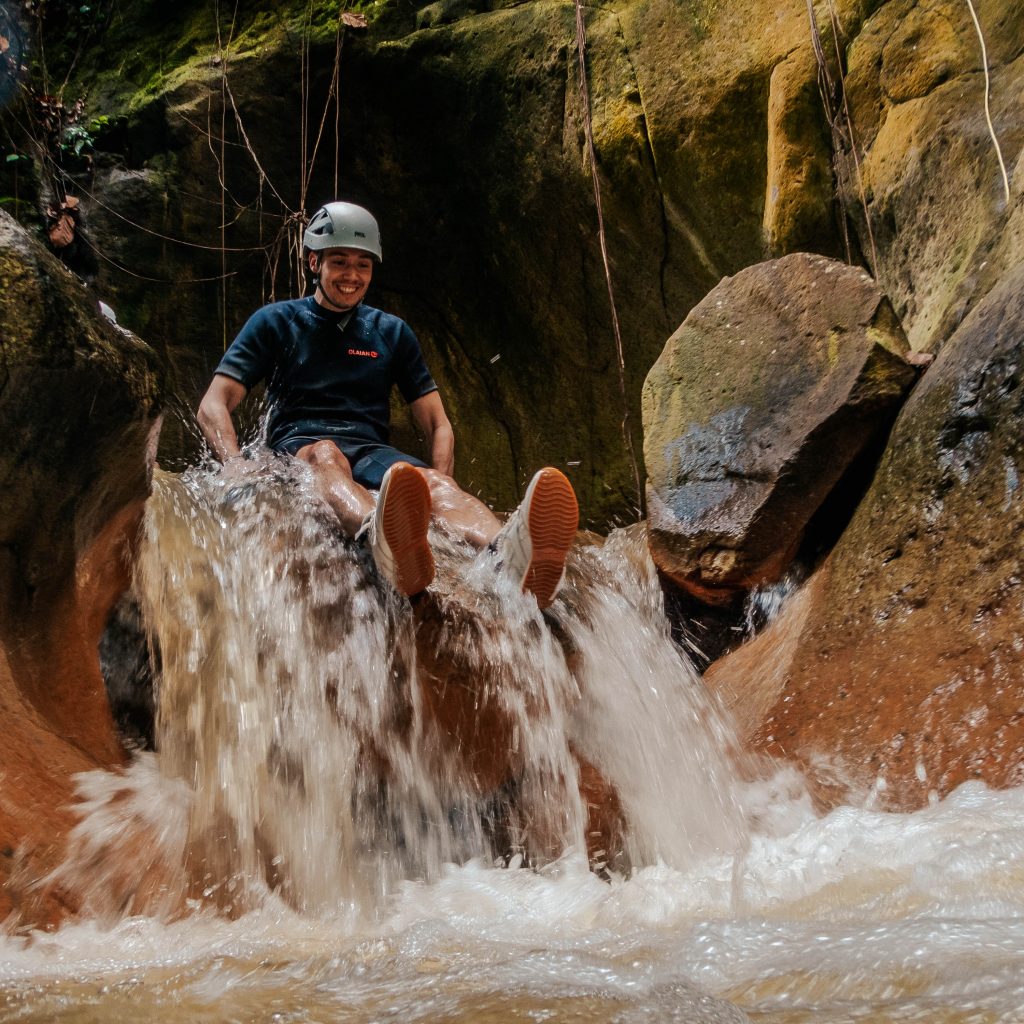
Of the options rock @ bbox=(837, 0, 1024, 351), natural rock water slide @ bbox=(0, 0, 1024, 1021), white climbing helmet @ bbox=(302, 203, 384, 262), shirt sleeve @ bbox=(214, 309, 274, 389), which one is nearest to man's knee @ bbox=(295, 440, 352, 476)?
natural rock water slide @ bbox=(0, 0, 1024, 1021)

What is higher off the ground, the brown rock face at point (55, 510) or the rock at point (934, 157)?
the rock at point (934, 157)

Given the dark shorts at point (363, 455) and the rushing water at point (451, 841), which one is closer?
the rushing water at point (451, 841)

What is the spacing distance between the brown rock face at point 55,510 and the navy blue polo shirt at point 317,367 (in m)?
1.02

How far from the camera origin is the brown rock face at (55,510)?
2.23 meters

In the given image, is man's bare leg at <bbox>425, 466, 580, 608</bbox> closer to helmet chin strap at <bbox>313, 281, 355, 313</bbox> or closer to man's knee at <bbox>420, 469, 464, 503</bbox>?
man's knee at <bbox>420, 469, 464, 503</bbox>

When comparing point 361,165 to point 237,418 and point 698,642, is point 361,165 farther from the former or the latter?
point 698,642

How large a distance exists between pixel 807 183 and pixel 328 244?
227 cm

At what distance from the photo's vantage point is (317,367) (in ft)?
12.7

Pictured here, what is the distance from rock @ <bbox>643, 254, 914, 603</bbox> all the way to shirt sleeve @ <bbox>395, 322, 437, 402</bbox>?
99cm

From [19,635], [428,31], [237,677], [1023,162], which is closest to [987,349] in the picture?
[1023,162]

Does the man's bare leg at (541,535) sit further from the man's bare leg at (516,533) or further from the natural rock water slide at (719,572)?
the natural rock water slide at (719,572)

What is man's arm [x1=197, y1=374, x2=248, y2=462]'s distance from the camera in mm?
3613

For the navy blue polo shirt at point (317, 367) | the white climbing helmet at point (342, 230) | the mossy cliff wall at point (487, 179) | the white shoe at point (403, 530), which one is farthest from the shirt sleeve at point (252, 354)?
the mossy cliff wall at point (487, 179)

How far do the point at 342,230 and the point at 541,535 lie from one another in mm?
1994
